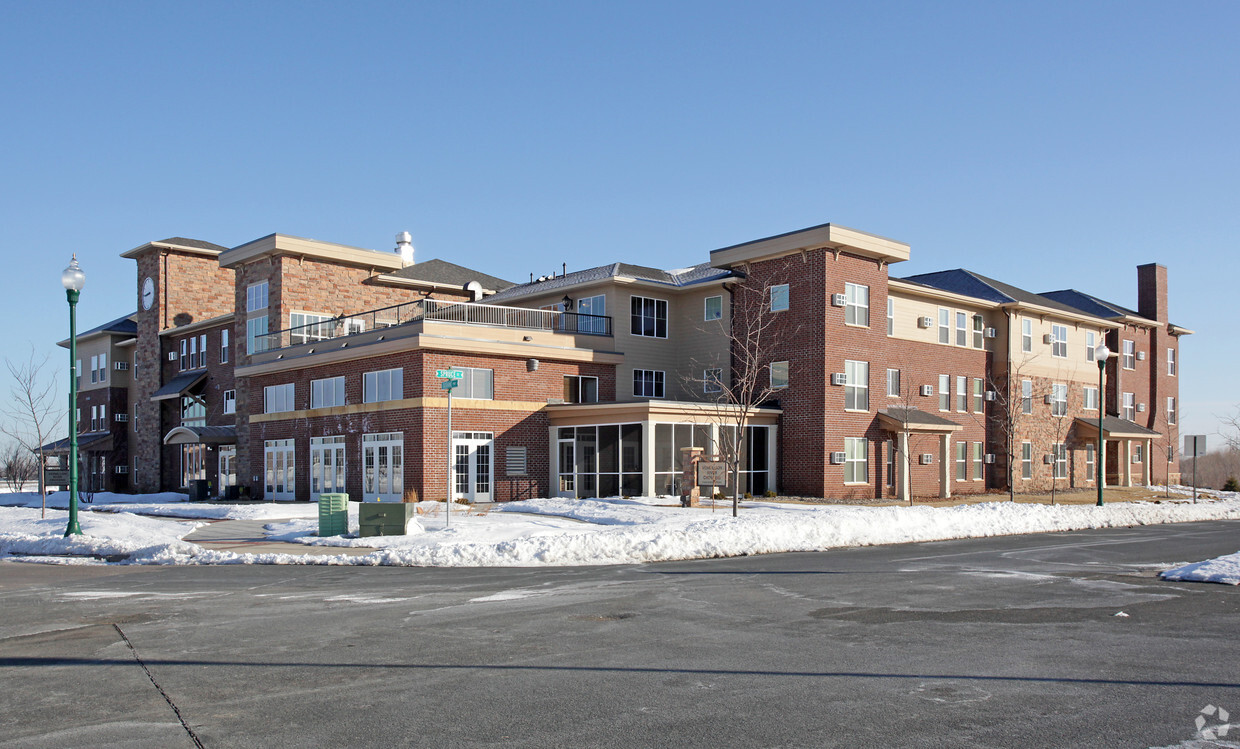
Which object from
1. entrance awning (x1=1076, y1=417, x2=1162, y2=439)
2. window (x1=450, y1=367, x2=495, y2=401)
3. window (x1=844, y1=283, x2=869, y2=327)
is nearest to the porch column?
window (x1=844, y1=283, x2=869, y2=327)

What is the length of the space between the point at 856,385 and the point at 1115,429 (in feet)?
65.0

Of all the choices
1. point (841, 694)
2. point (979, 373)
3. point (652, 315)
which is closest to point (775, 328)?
point (652, 315)

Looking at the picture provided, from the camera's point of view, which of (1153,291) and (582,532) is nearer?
(582,532)

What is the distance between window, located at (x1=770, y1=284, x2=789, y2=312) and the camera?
3488 centimetres

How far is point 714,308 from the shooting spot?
124 feet

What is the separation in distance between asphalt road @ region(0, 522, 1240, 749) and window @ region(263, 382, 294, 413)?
25912 millimetres

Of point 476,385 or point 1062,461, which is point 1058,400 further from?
point 476,385

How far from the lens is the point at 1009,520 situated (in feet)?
82.9

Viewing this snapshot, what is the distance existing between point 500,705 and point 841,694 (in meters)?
2.53

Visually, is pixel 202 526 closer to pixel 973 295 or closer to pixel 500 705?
pixel 500 705

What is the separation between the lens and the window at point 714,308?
37531mm

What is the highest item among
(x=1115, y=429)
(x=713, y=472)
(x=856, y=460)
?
(x=1115, y=429)

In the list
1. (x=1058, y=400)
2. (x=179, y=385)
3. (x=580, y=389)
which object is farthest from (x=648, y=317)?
(x=179, y=385)

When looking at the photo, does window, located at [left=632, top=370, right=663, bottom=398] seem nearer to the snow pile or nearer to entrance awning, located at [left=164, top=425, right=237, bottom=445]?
entrance awning, located at [left=164, top=425, right=237, bottom=445]
